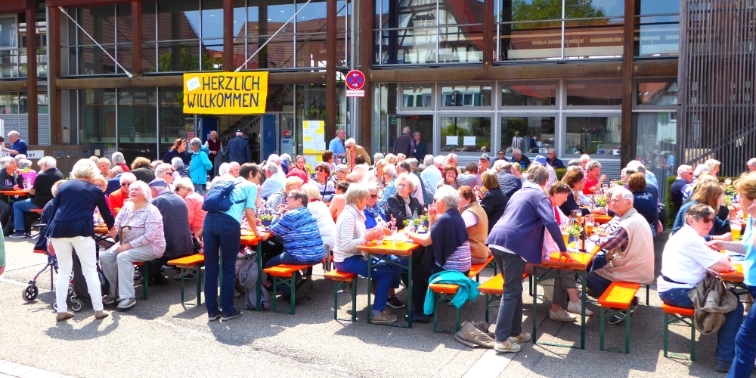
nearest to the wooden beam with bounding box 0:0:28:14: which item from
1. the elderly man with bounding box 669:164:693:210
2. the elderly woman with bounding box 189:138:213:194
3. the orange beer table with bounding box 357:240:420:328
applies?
the elderly woman with bounding box 189:138:213:194

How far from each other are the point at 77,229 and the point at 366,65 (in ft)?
40.3

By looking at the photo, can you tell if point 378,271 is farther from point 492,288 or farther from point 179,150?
point 179,150

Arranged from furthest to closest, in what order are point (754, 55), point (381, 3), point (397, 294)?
point (381, 3) < point (754, 55) < point (397, 294)

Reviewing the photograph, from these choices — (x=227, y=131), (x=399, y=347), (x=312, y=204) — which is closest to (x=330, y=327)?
(x=399, y=347)

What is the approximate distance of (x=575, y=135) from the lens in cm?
1844

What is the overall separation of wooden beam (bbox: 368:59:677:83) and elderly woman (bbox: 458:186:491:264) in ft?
33.0

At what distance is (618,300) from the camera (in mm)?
6641

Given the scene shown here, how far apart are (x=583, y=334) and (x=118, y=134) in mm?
20983

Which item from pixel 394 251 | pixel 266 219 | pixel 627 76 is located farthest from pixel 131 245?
pixel 627 76

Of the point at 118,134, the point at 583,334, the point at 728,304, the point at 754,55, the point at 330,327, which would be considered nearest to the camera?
the point at 728,304

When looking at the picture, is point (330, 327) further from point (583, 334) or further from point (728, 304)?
point (728, 304)

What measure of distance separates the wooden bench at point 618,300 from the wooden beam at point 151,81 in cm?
1391

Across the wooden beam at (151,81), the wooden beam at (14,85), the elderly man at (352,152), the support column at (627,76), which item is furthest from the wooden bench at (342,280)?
the wooden beam at (14,85)

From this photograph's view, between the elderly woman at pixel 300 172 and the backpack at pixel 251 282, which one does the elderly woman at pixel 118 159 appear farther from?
the backpack at pixel 251 282
